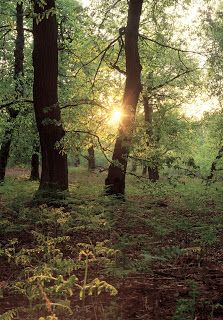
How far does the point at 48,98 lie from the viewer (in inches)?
468

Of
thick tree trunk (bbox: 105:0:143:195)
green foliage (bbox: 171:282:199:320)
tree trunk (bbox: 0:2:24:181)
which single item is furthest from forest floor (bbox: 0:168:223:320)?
tree trunk (bbox: 0:2:24:181)

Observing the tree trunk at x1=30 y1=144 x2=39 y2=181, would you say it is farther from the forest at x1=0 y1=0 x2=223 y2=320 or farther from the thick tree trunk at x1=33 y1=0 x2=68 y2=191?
the thick tree trunk at x1=33 y1=0 x2=68 y2=191

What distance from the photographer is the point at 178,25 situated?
1137 inches

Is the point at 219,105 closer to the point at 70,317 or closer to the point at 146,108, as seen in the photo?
the point at 146,108

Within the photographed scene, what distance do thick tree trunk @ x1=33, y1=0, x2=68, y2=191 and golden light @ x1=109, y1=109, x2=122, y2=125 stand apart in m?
2.46

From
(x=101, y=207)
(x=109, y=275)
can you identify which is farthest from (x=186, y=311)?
(x=101, y=207)

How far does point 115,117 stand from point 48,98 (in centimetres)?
292

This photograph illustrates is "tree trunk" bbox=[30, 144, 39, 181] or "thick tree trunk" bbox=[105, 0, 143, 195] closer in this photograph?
"thick tree trunk" bbox=[105, 0, 143, 195]

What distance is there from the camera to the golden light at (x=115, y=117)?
1380 cm

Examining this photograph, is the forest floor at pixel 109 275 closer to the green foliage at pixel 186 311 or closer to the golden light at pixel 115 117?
the green foliage at pixel 186 311

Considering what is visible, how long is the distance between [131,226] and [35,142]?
1470 centimetres

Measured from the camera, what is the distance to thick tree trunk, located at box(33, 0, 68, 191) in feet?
38.5

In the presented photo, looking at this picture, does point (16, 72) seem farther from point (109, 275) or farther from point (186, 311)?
point (186, 311)

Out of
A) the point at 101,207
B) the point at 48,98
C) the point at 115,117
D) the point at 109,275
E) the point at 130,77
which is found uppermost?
the point at 130,77
